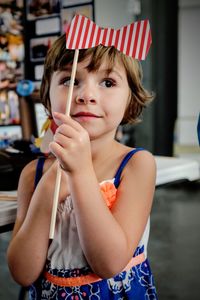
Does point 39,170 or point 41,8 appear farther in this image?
point 41,8

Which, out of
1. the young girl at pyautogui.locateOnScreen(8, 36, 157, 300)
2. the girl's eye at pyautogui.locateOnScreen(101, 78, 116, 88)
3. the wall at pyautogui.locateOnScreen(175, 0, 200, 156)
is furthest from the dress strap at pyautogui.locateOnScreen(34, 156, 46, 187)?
the wall at pyautogui.locateOnScreen(175, 0, 200, 156)

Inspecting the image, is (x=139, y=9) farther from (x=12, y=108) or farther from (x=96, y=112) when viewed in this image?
(x=96, y=112)

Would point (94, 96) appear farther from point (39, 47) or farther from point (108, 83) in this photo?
point (39, 47)

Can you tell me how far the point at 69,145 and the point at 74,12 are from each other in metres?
1.42

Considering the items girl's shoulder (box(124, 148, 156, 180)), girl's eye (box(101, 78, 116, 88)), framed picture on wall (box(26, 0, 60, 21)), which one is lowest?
girl's shoulder (box(124, 148, 156, 180))

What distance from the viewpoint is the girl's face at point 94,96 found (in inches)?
Answer: 26.8

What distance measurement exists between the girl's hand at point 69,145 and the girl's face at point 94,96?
0.25ft

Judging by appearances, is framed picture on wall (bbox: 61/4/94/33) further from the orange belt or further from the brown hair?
the orange belt

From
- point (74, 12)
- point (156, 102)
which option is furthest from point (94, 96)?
point (156, 102)

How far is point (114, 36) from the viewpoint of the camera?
686 millimetres

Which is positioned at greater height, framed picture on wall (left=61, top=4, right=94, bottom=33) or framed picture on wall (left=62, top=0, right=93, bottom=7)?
framed picture on wall (left=62, top=0, right=93, bottom=7)

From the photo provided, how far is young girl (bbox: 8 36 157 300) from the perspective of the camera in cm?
65

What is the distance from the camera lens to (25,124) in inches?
76.2

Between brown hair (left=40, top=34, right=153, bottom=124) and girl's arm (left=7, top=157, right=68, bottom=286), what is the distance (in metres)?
0.18
